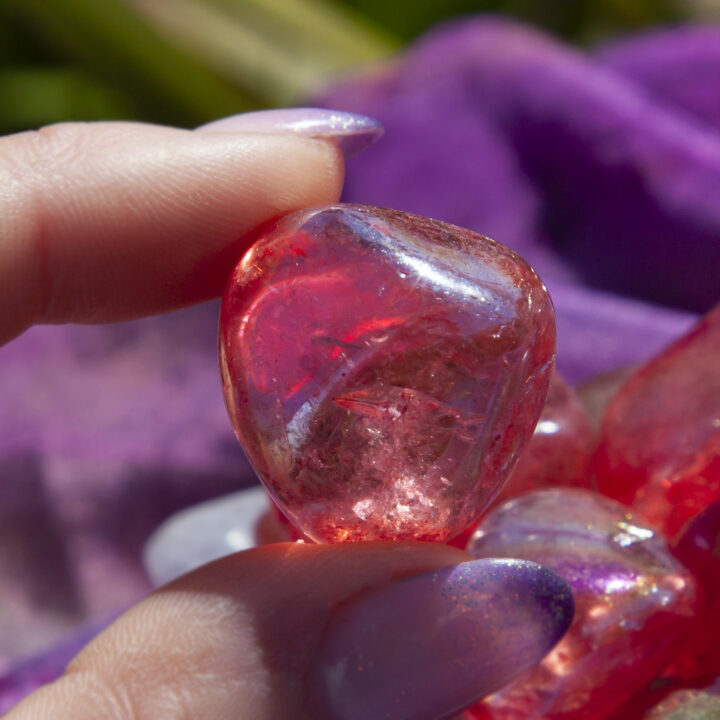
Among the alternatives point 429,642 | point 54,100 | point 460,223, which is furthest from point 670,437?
point 54,100

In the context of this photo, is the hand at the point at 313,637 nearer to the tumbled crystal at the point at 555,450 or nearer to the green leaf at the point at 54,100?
the tumbled crystal at the point at 555,450

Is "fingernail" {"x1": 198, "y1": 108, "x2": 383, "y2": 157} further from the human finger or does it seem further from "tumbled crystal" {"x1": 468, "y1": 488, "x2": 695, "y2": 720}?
"tumbled crystal" {"x1": 468, "y1": 488, "x2": 695, "y2": 720}

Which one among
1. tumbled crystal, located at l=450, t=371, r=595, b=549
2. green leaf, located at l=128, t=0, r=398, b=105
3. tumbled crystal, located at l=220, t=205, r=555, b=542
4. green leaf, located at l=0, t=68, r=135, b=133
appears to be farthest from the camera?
green leaf, located at l=0, t=68, r=135, b=133

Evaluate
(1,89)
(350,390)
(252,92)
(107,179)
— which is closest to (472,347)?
(350,390)

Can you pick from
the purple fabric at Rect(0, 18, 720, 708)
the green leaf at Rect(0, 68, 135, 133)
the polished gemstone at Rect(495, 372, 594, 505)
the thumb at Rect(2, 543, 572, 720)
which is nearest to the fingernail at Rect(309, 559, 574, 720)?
the thumb at Rect(2, 543, 572, 720)

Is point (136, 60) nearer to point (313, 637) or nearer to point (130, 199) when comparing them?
point (130, 199)

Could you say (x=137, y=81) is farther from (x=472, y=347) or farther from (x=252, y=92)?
(x=472, y=347)

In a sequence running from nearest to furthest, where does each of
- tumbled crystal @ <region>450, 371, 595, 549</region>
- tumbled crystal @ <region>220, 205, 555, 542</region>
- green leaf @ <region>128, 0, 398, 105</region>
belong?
tumbled crystal @ <region>220, 205, 555, 542</region>, tumbled crystal @ <region>450, 371, 595, 549</region>, green leaf @ <region>128, 0, 398, 105</region>
